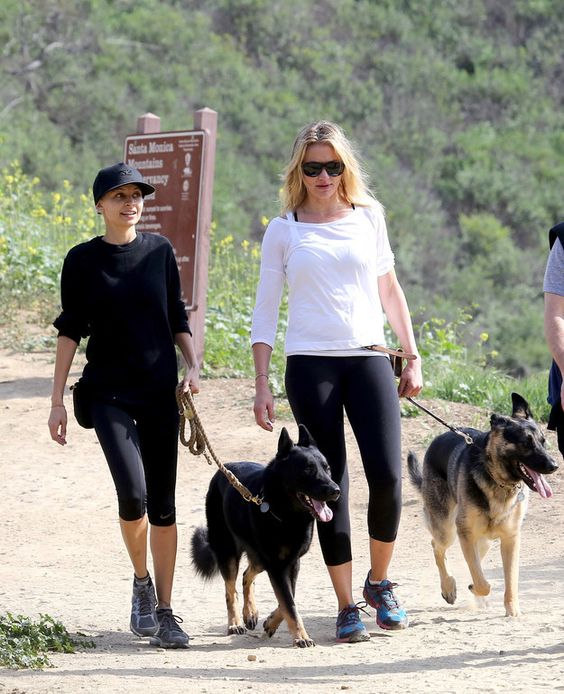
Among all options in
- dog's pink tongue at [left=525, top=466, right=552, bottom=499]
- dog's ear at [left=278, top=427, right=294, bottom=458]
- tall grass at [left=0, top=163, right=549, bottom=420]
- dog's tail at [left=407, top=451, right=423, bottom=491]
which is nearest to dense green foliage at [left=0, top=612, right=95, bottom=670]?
dog's ear at [left=278, top=427, right=294, bottom=458]

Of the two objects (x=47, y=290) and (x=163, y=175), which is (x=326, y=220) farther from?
(x=47, y=290)

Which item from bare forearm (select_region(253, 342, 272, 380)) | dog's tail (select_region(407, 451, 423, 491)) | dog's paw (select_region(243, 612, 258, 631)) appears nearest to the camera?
bare forearm (select_region(253, 342, 272, 380))

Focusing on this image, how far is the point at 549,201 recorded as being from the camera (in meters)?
23.4

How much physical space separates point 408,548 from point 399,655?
9.69 feet

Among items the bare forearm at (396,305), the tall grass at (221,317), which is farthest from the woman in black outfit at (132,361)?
the tall grass at (221,317)

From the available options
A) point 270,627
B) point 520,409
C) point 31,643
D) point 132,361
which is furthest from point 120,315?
point 520,409

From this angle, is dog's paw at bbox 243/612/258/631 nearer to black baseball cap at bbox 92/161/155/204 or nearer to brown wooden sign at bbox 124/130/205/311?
black baseball cap at bbox 92/161/155/204

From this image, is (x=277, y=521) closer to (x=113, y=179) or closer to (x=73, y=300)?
(x=73, y=300)

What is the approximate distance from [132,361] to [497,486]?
1891 millimetres

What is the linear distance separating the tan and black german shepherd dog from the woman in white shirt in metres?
0.81

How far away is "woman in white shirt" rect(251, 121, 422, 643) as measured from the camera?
4.73m

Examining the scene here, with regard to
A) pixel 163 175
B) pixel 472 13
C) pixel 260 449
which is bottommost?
pixel 260 449

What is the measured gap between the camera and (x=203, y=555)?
5.60m

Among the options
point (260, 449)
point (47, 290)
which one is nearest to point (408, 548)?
point (260, 449)
